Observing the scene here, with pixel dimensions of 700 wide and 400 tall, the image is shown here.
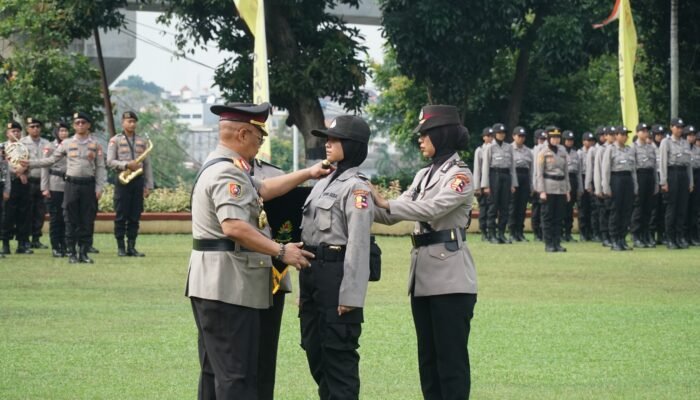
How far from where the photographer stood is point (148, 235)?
27.4 m

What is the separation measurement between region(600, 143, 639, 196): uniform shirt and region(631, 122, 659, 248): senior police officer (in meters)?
0.35

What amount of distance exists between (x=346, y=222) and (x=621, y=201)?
16.0 metres

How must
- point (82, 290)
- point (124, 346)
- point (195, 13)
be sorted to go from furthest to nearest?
point (195, 13) < point (82, 290) < point (124, 346)

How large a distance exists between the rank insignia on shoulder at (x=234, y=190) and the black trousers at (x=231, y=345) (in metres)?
0.59

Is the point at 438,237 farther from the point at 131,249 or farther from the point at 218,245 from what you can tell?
the point at 131,249

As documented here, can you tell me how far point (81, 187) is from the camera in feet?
63.6

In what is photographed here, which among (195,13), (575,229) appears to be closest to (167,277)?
(575,229)

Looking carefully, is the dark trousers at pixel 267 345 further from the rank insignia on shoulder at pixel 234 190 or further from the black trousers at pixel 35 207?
the black trousers at pixel 35 207

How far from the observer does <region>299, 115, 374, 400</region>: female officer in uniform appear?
7.90m

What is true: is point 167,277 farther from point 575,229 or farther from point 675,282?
point 575,229

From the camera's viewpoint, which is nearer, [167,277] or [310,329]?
[310,329]

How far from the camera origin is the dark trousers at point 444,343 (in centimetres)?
820

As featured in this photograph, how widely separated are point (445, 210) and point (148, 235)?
64.5 feet

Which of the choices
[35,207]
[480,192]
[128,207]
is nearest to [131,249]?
[128,207]
